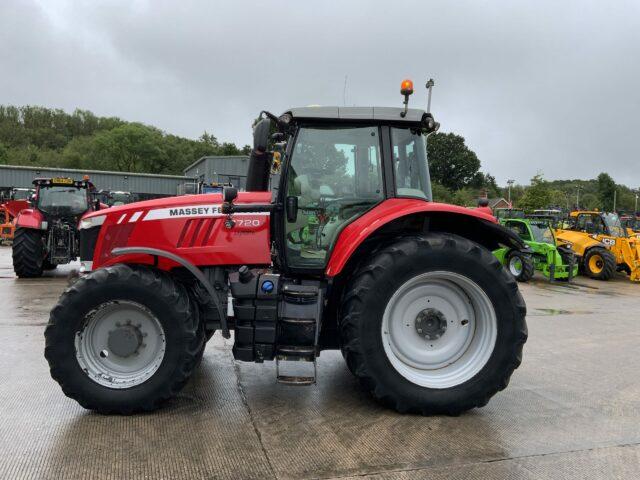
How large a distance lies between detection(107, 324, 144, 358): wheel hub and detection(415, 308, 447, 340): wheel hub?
6.51 feet

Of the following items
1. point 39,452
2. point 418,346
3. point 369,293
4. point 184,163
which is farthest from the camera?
point 184,163

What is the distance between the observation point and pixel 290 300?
3648mm

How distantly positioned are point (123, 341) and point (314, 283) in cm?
137

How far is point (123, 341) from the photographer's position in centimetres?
352

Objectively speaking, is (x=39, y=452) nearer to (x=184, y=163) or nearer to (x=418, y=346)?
(x=418, y=346)

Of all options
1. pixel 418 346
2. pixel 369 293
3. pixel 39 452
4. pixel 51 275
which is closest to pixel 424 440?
pixel 418 346

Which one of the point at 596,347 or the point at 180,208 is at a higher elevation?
the point at 180,208

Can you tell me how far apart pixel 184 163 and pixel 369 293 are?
6765 cm

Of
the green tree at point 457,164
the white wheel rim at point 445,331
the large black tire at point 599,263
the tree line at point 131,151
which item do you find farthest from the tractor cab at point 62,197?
the green tree at point 457,164

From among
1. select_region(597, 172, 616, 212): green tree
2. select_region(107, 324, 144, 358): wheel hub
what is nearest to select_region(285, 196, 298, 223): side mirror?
select_region(107, 324, 144, 358): wheel hub

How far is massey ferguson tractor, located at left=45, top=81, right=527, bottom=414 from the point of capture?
3.46m

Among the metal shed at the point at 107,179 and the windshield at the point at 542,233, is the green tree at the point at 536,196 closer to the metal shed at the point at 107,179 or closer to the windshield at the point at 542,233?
the windshield at the point at 542,233


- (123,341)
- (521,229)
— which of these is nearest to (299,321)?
(123,341)

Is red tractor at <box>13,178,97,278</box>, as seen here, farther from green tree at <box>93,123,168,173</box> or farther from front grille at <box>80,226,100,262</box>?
green tree at <box>93,123,168,173</box>
